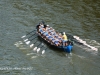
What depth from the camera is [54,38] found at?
39531 millimetres

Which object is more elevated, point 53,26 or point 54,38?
point 53,26

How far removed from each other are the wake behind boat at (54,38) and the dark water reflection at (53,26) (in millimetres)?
959

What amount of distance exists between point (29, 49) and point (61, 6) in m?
18.5

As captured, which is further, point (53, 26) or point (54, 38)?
point (53, 26)

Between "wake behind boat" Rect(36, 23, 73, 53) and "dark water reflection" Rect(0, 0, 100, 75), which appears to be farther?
"wake behind boat" Rect(36, 23, 73, 53)

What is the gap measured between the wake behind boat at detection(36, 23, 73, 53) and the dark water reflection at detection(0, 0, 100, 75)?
3.15ft

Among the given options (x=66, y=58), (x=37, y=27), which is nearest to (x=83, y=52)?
(x=66, y=58)

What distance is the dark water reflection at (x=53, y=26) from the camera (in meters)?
34.8

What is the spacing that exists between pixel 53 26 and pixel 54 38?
697 cm

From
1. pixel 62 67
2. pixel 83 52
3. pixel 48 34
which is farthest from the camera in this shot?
pixel 48 34

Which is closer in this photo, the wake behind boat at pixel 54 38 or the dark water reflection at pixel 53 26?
the dark water reflection at pixel 53 26

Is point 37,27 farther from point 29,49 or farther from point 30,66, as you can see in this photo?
point 30,66

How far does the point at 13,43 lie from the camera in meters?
40.1

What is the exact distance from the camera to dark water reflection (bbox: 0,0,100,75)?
34.8 meters
